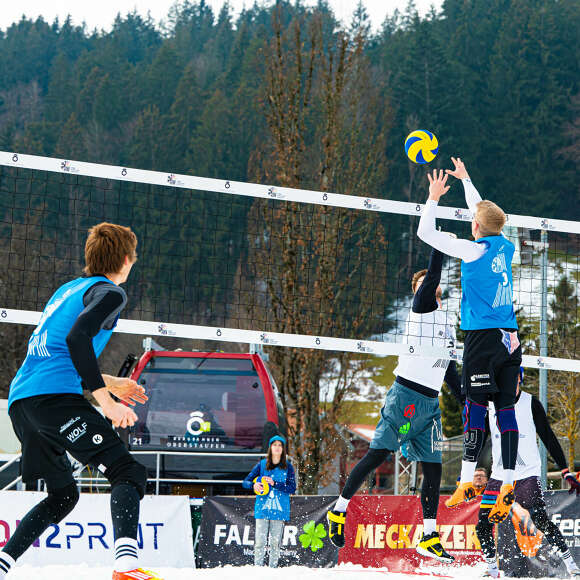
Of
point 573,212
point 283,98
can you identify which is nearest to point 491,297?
point 283,98

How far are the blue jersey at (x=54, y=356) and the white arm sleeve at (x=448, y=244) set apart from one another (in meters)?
2.34

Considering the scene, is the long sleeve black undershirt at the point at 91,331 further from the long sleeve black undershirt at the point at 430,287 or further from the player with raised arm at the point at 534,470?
the player with raised arm at the point at 534,470

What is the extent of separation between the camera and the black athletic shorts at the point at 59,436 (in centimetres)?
366

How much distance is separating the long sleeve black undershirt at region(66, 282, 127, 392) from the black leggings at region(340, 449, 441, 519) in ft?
8.68

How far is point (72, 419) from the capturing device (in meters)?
3.67

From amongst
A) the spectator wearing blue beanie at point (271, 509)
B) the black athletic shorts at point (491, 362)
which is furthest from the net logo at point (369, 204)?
the spectator wearing blue beanie at point (271, 509)

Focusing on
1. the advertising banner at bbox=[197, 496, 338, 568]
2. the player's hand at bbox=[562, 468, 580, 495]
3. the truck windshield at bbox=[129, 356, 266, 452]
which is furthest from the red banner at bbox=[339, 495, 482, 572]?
the player's hand at bbox=[562, 468, 580, 495]

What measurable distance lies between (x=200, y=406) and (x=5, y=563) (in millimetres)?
6612

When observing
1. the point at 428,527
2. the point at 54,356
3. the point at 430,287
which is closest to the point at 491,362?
the point at 430,287

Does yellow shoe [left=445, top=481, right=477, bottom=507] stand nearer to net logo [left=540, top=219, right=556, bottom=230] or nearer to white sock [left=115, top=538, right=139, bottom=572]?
white sock [left=115, top=538, right=139, bottom=572]

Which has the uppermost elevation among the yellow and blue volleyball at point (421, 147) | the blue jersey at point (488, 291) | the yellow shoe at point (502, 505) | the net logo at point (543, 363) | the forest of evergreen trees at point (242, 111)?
the forest of evergreen trees at point (242, 111)

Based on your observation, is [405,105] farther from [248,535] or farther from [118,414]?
[118,414]

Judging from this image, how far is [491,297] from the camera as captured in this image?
5266 millimetres

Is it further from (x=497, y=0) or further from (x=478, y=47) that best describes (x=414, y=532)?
(x=497, y=0)
